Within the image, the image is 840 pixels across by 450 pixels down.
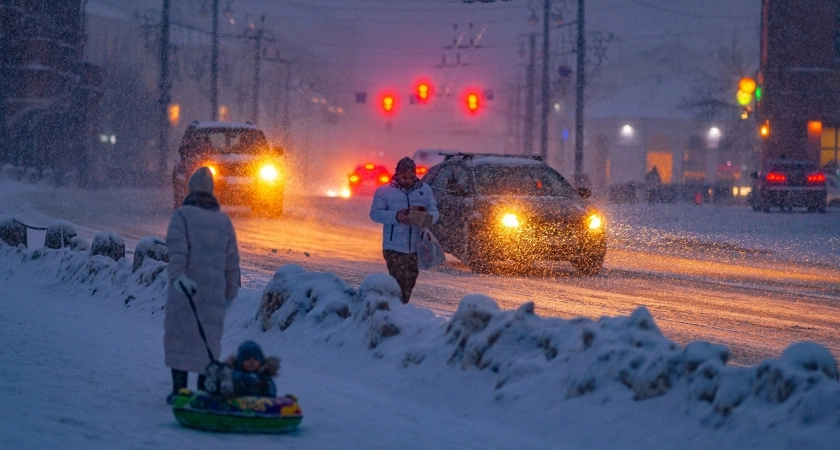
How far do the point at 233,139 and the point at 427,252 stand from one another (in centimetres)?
1882

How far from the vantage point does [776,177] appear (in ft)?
120

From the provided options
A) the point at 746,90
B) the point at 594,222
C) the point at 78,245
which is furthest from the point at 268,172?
the point at 594,222

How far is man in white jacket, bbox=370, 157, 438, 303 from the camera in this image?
34.7ft

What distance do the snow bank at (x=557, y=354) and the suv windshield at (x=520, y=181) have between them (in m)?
7.21

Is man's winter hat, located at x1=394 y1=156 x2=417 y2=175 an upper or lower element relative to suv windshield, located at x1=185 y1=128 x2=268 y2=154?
lower

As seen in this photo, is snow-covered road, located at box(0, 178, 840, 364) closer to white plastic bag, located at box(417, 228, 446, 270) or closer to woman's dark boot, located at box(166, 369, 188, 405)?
white plastic bag, located at box(417, 228, 446, 270)

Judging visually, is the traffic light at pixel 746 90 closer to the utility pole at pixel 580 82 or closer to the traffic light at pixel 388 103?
the utility pole at pixel 580 82

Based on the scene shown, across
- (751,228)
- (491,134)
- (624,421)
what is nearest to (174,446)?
(624,421)

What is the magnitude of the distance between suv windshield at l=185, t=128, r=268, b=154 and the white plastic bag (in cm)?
1814

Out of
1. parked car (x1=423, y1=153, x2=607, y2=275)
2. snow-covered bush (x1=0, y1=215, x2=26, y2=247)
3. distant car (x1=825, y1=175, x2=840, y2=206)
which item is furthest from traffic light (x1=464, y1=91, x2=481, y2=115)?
snow-covered bush (x1=0, y1=215, x2=26, y2=247)

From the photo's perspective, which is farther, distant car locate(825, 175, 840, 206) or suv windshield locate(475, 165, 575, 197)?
distant car locate(825, 175, 840, 206)

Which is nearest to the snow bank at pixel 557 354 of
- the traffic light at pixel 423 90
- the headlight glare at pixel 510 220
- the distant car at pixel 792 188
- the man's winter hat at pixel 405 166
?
the man's winter hat at pixel 405 166

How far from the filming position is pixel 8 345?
10.1 m

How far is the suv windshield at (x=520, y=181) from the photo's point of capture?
17.7 metres
